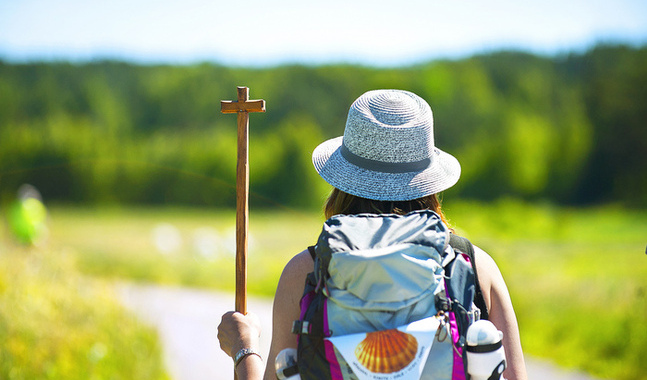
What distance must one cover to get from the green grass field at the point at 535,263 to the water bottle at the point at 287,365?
1.08 m

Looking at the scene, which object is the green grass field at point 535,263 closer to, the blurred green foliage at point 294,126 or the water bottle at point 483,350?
the water bottle at point 483,350

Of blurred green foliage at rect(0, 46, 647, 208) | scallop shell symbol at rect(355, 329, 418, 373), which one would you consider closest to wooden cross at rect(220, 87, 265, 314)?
scallop shell symbol at rect(355, 329, 418, 373)

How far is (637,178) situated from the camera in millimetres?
26406

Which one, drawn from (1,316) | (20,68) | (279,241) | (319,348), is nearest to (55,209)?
(20,68)

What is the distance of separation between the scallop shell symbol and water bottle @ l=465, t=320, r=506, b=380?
14cm

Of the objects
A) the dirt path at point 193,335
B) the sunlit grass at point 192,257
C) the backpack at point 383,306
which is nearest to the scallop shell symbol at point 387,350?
the backpack at point 383,306

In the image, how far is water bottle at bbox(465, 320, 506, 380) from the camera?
1.43 m

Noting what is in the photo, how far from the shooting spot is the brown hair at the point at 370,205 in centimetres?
168

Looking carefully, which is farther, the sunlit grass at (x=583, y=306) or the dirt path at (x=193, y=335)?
the sunlit grass at (x=583, y=306)

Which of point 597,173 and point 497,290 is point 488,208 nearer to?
point 597,173

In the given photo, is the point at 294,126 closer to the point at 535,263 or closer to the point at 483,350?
the point at 535,263

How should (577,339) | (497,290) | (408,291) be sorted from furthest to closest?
(577,339), (497,290), (408,291)

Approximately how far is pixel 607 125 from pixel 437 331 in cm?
3018

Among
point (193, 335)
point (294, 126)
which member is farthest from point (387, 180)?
point (294, 126)
